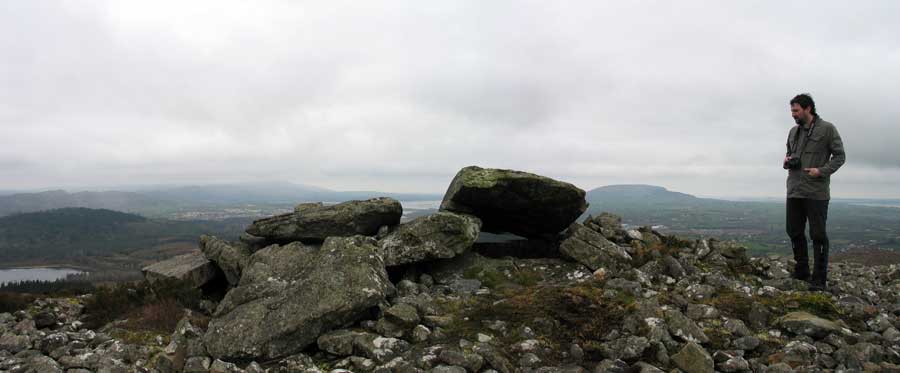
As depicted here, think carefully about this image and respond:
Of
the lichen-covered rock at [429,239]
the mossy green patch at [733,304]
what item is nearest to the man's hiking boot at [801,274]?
the mossy green patch at [733,304]

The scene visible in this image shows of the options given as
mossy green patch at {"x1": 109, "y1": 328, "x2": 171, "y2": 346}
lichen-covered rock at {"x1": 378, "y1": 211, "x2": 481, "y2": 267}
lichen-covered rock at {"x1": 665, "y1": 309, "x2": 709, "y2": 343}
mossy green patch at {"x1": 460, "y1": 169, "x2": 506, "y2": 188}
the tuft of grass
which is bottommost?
mossy green patch at {"x1": 109, "y1": 328, "x2": 171, "y2": 346}

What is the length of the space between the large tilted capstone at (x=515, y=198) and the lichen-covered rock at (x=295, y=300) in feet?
13.8

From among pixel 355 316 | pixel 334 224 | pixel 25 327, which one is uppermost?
pixel 334 224

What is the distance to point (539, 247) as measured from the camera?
1552 centimetres

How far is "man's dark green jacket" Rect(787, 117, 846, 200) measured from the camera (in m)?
9.80

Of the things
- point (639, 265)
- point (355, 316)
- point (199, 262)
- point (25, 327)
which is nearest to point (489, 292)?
point (355, 316)

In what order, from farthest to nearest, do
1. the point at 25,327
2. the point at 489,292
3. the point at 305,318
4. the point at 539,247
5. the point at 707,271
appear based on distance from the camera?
the point at 539,247 < the point at 707,271 < the point at 489,292 < the point at 25,327 < the point at 305,318

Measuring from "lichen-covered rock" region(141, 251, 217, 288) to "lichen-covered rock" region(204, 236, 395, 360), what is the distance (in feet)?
9.32

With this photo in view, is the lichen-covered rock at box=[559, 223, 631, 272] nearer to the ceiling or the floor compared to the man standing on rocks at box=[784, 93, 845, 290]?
nearer to the floor

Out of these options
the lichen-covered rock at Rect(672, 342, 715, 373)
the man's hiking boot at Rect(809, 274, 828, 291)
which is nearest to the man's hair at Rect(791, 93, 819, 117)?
the man's hiking boot at Rect(809, 274, 828, 291)

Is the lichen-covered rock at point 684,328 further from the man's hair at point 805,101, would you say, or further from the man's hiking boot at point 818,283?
the man's hair at point 805,101

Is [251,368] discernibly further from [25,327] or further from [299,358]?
[25,327]

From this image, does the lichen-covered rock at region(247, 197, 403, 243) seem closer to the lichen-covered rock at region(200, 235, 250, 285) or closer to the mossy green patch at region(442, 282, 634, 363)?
the lichen-covered rock at region(200, 235, 250, 285)

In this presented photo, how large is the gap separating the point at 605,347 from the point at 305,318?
5294 millimetres
